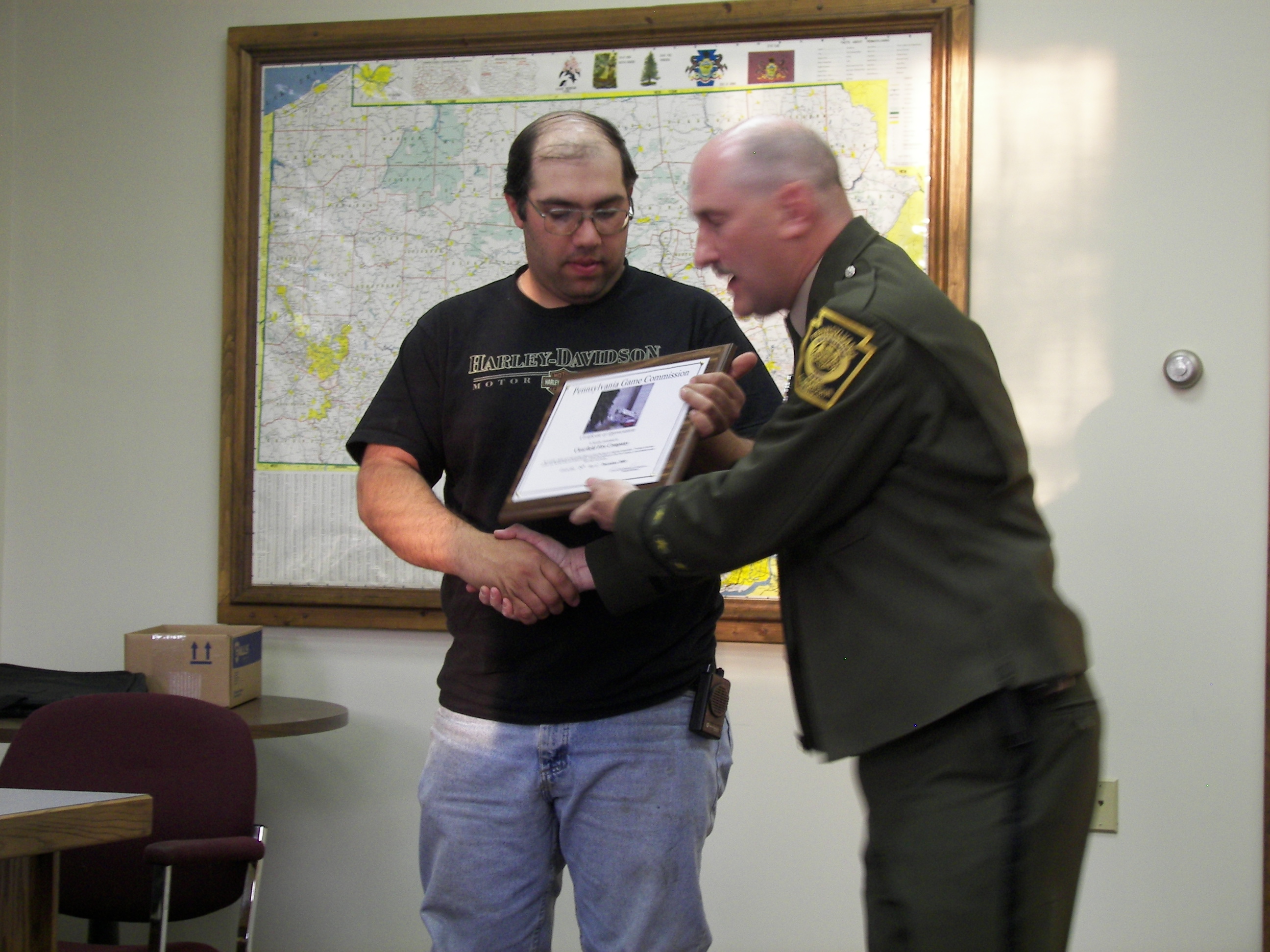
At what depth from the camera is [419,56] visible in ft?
10.1

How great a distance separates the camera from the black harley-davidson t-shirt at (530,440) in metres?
1.61

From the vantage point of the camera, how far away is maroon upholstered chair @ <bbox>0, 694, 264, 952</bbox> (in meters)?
2.20

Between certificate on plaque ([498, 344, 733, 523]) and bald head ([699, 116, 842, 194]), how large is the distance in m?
0.24

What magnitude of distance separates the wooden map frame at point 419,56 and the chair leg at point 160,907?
43.4 inches

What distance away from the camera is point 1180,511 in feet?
9.13

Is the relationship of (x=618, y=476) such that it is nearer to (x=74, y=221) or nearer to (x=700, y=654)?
(x=700, y=654)

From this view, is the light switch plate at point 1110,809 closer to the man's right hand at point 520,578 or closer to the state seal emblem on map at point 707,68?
the man's right hand at point 520,578

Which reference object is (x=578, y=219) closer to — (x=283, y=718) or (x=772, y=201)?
(x=772, y=201)

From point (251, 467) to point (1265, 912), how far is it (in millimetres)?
2908

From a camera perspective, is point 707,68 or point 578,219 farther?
point 707,68

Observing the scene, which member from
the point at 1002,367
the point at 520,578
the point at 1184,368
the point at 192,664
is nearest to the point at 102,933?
the point at 192,664

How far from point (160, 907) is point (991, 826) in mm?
1526

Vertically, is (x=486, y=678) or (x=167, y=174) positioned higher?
(x=167, y=174)

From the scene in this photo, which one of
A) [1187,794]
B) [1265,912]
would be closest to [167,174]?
[1187,794]
